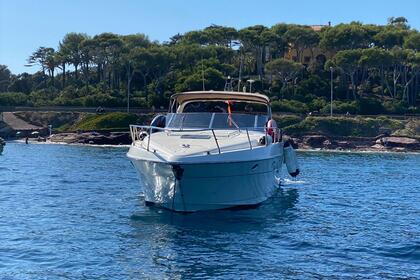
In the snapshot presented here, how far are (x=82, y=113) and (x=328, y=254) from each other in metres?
82.7

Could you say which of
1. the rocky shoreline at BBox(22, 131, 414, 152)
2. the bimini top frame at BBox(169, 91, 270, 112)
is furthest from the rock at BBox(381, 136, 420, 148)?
the bimini top frame at BBox(169, 91, 270, 112)

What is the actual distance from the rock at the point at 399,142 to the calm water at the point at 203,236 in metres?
50.9

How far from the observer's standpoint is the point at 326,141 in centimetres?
8262

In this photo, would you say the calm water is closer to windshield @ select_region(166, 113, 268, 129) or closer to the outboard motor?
the outboard motor

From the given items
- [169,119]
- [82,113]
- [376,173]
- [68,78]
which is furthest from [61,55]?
[169,119]

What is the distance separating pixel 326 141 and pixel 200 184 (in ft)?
207

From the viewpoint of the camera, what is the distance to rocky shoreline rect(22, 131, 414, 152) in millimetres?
80438

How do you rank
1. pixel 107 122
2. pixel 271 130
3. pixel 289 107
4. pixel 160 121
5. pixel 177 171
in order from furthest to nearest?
pixel 289 107
pixel 107 122
pixel 160 121
pixel 271 130
pixel 177 171

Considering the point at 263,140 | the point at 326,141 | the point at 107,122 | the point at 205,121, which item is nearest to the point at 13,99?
the point at 107,122

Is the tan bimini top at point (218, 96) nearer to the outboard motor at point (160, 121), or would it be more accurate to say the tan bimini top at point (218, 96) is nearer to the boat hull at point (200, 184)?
the outboard motor at point (160, 121)

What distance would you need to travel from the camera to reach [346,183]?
119ft

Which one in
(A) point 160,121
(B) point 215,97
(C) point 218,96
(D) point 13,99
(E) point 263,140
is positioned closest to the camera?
(E) point 263,140

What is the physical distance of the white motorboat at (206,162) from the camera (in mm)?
21172

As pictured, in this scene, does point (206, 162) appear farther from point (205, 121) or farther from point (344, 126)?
point (344, 126)
